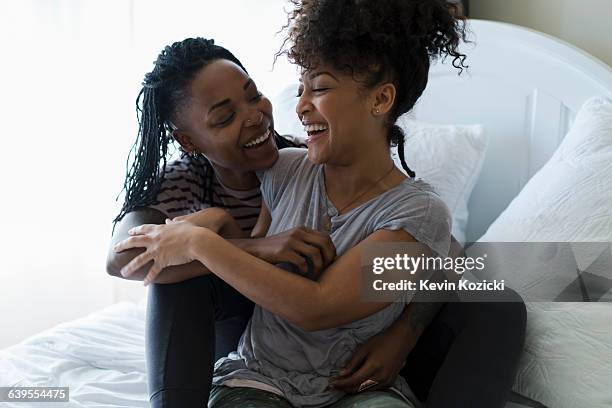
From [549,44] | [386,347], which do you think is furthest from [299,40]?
[549,44]

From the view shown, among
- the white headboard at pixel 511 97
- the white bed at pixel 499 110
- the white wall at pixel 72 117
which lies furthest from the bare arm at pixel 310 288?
the white wall at pixel 72 117

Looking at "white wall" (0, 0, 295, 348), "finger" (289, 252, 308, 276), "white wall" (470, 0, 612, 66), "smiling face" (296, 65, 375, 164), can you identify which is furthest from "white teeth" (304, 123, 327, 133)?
"white wall" (0, 0, 295, 348)

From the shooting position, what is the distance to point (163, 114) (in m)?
1.52

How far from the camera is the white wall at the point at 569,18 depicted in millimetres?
1917

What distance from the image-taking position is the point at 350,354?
1.25m

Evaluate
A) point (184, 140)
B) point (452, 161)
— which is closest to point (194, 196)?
point (184, 140)

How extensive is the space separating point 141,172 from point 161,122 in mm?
112

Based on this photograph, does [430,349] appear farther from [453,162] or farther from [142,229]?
[453,162]

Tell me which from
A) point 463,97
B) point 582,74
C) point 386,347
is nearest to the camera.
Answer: point 386,347

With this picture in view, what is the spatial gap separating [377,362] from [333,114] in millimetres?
413

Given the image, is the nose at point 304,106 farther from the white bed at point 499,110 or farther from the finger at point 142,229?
the white bed at point 499,110

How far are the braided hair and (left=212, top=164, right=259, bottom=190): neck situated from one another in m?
0.03

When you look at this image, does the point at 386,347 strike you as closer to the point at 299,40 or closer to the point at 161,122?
the point at 299,40

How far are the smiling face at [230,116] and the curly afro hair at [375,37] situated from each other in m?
0.21
